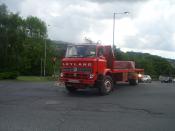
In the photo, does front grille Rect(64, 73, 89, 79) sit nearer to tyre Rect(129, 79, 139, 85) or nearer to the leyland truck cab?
the leyland truck cab

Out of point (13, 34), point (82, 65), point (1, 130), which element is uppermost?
point (13, 34)

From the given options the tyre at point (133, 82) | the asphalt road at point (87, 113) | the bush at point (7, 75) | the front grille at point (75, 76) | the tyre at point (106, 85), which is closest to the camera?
the asphalt road at point (87, 113)

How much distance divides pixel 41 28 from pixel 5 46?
51297 millimetres

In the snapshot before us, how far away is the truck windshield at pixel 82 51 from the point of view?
19.8m

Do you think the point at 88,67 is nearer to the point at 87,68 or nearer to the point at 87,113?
the point at 87,68

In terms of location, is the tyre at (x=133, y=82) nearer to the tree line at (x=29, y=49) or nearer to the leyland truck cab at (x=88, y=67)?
the tree line at (x=29, y=49)

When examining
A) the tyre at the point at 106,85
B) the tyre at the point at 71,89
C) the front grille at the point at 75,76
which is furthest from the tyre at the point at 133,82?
the front grille at the point at 75,76

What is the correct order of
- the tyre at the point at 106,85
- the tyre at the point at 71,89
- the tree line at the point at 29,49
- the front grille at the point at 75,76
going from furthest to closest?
1. the tree line at the point at 29,49
2. the tyre at the point at 71,89
3. the tyre at the point at 106,85
4. the front grille at the point at 75,76

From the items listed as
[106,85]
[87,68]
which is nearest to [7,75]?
[106,85]

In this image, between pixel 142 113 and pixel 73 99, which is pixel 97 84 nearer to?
pixel 73 99

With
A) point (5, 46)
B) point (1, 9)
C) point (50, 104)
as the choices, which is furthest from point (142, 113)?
point (1, 9)

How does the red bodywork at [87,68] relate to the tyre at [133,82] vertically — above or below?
above

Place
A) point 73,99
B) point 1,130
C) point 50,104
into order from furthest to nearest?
1. point 73,99
2. point 50,104
3. point 1,130

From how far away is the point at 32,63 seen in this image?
A: 102375 mm
